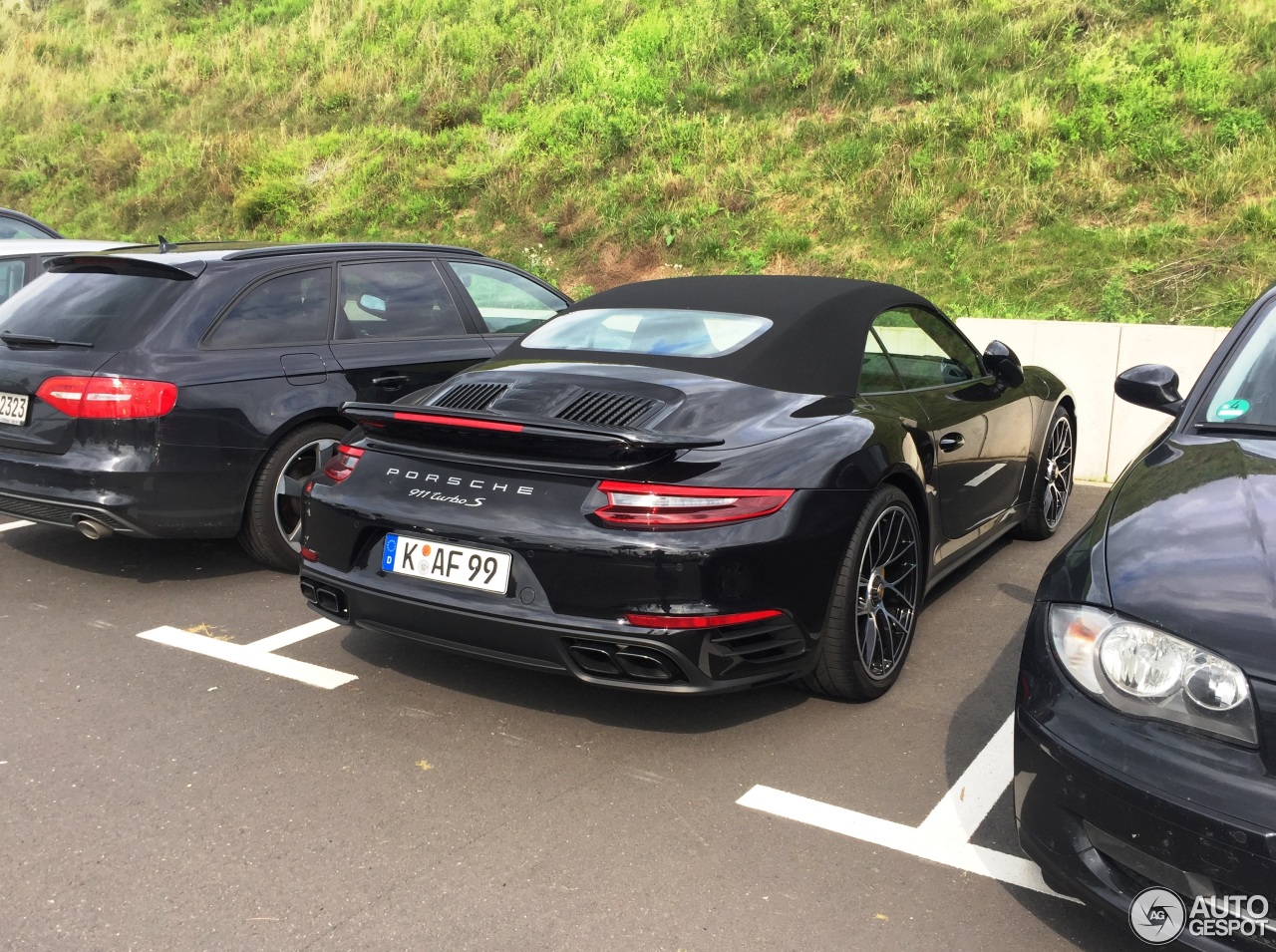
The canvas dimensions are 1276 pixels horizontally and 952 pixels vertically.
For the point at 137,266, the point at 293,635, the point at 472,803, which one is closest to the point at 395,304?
the point at 137,266

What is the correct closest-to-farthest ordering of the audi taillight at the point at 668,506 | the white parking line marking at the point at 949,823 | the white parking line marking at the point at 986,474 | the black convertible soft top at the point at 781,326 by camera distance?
the white parking line marking at the point at 949,823 < the audi taillight at the point at 668,506 < the black convertible soft top at the point at 781,326 < the white parking line marking at the point at 986,474

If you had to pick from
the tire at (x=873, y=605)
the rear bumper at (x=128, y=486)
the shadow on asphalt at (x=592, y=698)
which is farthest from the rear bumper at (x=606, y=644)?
the rear bumper at (x=128, y=486)

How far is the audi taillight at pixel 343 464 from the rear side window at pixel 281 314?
162 cm

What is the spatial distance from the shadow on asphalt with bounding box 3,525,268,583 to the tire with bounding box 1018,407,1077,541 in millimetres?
3967

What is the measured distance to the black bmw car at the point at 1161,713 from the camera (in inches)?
82.9

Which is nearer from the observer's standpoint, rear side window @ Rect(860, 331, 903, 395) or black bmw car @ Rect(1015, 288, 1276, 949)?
black bmw car @ Rect(1015, 288, 1276, 949)

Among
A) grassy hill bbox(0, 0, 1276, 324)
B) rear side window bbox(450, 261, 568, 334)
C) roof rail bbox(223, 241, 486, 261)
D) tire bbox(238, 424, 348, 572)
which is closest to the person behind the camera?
tire bbox(238, 424, 348, 572)

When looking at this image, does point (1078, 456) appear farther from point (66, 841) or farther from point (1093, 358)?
point (66, 841)

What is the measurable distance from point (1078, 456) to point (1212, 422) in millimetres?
4887

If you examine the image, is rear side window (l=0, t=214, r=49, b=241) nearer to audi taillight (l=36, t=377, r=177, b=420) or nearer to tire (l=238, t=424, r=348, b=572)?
audi taillight (l=36, t=377, r=177, b=420)

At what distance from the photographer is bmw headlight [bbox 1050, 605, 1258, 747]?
86.1 inches

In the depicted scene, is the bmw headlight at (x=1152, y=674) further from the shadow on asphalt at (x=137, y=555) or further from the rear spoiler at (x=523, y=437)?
the shadow on asphalt at (x=137, y=555)

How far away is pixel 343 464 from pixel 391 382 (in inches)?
76.0

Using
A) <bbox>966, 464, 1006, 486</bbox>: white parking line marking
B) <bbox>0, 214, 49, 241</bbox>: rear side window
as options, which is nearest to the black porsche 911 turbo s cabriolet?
<bbox>966, 464, 1006, 486</bbox>: white parking line marking
